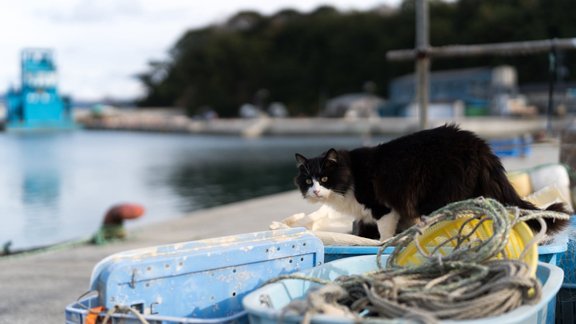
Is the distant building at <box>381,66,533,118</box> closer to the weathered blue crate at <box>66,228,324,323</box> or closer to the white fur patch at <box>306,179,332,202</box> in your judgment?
the white fur patch at <box>306,179,332,202</box>

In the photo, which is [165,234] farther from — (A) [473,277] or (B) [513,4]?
(B) [513,4]

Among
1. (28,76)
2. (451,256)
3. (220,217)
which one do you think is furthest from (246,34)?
(451,256)

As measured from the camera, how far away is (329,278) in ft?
9.45

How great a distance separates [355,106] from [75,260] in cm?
6768

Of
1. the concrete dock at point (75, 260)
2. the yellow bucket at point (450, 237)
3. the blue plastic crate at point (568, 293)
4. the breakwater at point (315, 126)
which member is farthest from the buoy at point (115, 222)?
the breakwater at point (315, 126)

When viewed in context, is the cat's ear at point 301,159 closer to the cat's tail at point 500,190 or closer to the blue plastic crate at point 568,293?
the cat's tail at point 500,190

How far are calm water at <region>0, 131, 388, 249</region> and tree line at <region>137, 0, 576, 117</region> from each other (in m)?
31.5

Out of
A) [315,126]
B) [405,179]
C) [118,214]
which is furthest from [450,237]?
[315,126]

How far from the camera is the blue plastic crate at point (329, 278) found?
2174 mm

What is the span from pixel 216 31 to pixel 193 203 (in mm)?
91067

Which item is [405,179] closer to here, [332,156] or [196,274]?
[332,156]

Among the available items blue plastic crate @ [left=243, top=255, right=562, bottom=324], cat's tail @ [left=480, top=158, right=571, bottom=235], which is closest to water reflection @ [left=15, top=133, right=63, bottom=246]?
cat's tail @ [left=480, top=158, right=571, bottom=235]

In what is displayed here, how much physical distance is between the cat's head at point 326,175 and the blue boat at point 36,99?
97.3m

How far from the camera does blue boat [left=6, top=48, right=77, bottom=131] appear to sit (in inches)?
3782
